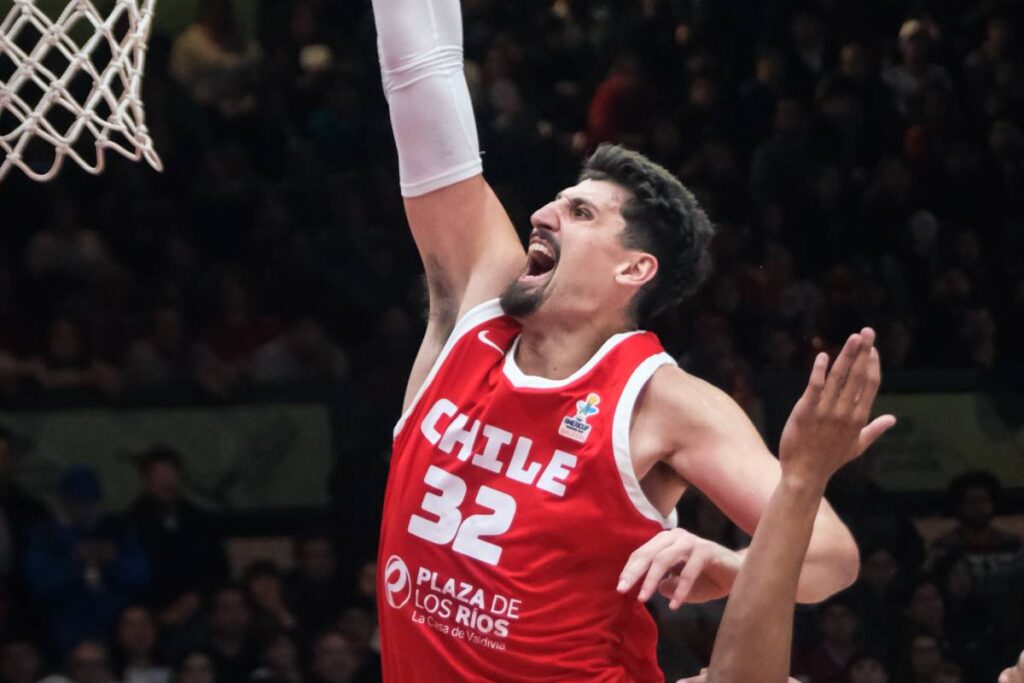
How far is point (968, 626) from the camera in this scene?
22.1 ft

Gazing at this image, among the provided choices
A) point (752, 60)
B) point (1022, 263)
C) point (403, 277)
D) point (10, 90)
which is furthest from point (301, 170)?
point (10, 90)

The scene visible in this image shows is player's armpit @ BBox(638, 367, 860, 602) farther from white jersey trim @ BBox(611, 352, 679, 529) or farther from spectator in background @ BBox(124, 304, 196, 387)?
spectator in background @ BBox(124, 304, 196, 387)

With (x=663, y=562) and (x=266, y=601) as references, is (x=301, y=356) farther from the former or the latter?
(x=663, y=562)

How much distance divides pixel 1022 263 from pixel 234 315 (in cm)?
369

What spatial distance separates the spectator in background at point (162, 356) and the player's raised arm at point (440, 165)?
3.51 meters

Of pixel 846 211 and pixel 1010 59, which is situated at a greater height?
pixel 1010 59

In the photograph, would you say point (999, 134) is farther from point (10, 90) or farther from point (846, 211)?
point (10, 90)

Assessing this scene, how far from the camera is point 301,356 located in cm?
697

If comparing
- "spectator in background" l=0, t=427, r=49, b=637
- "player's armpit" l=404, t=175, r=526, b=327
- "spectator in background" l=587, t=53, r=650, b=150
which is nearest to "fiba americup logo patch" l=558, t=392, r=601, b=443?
"player's armpit" l=404, t=175, r=526, b=327

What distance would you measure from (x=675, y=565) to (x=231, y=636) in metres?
3.85

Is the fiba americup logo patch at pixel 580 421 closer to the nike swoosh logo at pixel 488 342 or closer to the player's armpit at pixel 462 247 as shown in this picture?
the nike swoosh logo at pixel 488 342

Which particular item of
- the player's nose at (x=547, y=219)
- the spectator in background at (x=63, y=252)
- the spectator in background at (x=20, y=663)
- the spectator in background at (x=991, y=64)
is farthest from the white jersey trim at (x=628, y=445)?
the spectator in background at (x=991, y=64)

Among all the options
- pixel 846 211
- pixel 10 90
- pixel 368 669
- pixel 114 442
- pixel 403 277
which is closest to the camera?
pixel 10 90

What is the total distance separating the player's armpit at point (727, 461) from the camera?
9.38 feet
